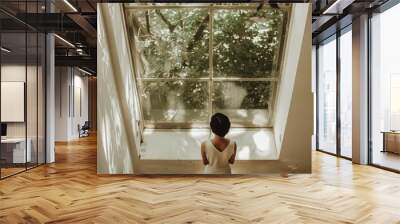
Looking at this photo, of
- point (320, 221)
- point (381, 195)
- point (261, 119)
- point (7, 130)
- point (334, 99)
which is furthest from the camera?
point (334, 99)

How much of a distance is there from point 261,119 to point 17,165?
4.53 meters

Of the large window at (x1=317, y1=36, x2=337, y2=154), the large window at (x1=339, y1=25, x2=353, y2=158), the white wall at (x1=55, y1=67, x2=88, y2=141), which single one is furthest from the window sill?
the white wall at (x1=55, y1=67, x2=88, y2=141)

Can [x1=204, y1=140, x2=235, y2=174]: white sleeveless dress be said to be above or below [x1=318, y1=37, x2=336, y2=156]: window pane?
below

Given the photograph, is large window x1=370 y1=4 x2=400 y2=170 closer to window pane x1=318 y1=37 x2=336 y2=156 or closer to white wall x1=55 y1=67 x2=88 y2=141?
window pane x1=318 y1=37 x2=336 y2=156

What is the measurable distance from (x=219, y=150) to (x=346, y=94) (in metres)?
4.41

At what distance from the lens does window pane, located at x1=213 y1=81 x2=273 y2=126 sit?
602cm

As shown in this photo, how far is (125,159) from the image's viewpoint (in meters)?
6.07

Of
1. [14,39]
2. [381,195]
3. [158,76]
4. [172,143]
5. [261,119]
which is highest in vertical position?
[14,39]

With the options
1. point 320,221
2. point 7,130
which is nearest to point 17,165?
point 7,130

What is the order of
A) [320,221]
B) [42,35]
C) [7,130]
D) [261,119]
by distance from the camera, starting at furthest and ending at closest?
[42,35] < [7,130] < [261,119] < [320,221]

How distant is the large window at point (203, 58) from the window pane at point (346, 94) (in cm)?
321

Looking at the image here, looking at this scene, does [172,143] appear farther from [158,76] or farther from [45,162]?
[45,162]

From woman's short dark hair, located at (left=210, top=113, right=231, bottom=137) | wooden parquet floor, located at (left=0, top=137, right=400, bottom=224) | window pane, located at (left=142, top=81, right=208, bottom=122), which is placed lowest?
wooden parquet floor, located at (left=0, top=137, right=400, bottom=224)

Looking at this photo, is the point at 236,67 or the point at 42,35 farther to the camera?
the point at 42,35
